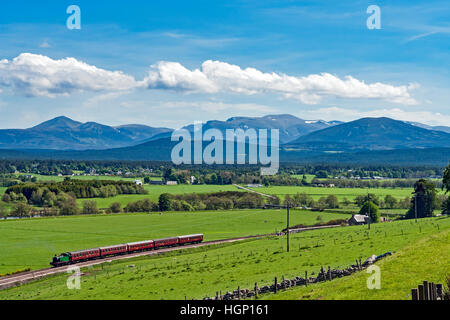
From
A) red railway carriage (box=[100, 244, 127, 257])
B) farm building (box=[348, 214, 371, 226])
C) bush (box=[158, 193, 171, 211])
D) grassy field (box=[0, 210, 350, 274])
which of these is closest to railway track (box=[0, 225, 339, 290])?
red railway carriage (box=[100, 244, 127, 257])

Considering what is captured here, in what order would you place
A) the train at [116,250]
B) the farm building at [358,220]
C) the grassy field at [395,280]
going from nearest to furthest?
the grassy field at [395,280] < the train at [116,250] < the farm building at [358,220]

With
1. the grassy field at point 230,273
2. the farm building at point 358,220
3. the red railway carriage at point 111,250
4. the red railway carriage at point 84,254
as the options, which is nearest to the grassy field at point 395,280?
the grassy field at point 230,273

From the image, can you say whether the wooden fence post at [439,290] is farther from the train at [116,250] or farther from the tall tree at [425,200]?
the tall tree at [425,200]

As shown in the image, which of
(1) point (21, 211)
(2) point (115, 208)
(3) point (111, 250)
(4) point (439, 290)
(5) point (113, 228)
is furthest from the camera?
(2) point (115, 208)

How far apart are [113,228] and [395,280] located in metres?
80.1

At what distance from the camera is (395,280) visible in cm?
2502

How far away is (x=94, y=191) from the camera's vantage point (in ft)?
508

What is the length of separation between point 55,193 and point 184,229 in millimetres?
65654

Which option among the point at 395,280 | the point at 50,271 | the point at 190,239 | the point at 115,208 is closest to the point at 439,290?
the point at 395,280

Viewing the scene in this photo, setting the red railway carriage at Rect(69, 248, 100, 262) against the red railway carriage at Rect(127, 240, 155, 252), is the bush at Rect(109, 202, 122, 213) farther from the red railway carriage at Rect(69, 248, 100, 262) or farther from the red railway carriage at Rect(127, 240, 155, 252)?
the red railway carriage at Rect(69, 248, 100, 262)

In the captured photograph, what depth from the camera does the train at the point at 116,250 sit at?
63.7 meters

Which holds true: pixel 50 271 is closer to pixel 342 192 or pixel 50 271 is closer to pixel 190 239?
pixel 190 239
